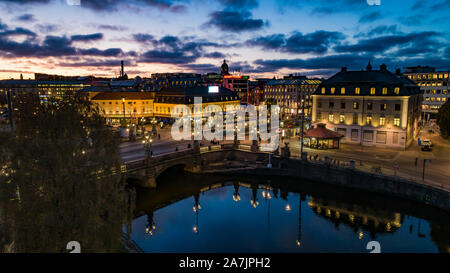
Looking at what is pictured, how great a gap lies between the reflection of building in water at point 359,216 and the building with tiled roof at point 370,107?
24.4 m

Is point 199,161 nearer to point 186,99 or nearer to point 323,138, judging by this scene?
point 323,138

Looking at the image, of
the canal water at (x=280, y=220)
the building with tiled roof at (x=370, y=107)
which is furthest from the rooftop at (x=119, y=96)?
the building with tiled roof at (x=370, y=107)

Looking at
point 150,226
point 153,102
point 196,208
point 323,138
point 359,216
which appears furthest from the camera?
point 153,102

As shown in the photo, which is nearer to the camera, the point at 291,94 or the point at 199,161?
the point at 199,161

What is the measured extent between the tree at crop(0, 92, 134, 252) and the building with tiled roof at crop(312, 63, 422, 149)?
174 ft

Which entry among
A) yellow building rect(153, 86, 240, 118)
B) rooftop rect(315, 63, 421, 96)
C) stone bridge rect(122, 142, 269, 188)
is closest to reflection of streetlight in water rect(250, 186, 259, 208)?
stone bridge rect(122, 142, 269, 188)

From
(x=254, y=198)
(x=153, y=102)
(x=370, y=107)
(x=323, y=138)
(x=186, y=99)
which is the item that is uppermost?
(x=186, y=99)

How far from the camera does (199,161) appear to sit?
5125 cm

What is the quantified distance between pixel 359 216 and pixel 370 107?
30.0 meters

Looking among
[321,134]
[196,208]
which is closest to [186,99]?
[321,134]

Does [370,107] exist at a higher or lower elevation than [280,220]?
higher

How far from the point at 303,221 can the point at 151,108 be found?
73.0m

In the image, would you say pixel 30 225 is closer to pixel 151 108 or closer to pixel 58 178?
pixel 58 178
